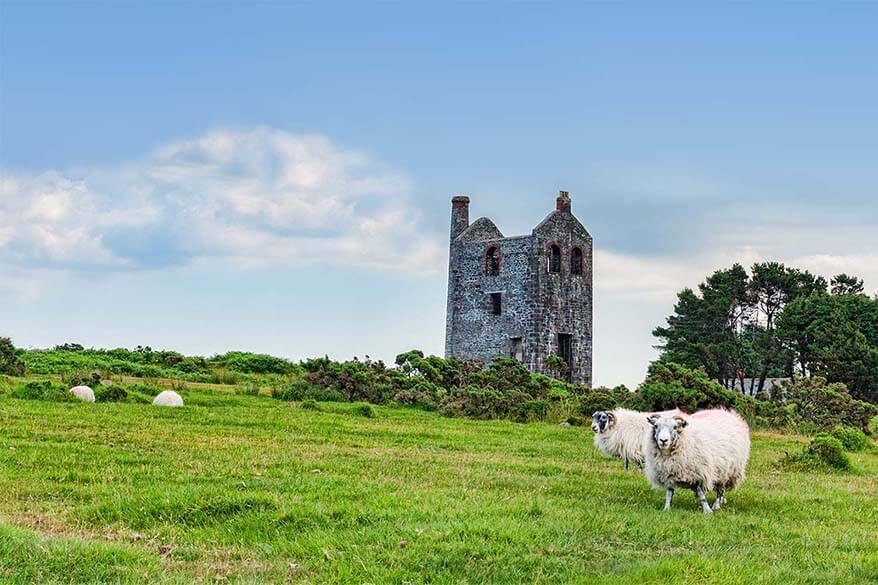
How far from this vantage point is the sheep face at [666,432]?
12781 mm

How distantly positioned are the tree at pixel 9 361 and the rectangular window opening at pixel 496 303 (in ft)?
82.5

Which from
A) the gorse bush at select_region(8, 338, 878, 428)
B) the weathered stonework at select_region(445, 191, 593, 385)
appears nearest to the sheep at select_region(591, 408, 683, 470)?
the gorse bush at select_region(8, 338, 878, 428)

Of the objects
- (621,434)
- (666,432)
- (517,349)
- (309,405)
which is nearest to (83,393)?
(309,405)

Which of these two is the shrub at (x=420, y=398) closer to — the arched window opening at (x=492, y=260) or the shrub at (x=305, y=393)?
the shrub at (x=305, y=393)

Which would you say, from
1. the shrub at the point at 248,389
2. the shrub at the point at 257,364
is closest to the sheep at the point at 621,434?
the shrub at the point at 248,389

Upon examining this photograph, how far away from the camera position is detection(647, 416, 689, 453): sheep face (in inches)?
503

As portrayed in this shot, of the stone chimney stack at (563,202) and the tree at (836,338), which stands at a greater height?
the stone chimney stack at (563,202)

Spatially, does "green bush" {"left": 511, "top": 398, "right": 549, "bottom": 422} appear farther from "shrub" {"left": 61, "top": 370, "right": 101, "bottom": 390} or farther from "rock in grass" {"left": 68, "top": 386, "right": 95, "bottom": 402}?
"shrub" {"left": 61, "top": 370, "right": 101, "bottom": 390}

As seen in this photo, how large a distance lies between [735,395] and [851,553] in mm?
22112

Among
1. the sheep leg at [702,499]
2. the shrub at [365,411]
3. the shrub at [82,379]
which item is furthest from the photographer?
the shrub at [82,379]

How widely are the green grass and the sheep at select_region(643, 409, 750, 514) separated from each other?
16.0 inches

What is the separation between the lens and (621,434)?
700 inches

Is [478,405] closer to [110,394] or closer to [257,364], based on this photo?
[110,394]

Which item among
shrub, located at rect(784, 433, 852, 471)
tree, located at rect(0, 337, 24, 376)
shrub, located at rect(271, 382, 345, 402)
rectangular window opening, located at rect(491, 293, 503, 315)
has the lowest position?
shrub, located at rect(784, 433, 852, 471)
